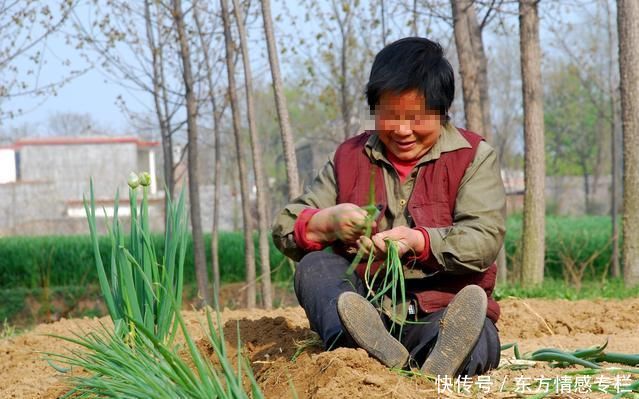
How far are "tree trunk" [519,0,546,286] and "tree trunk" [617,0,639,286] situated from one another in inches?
26.3

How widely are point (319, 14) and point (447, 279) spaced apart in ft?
27.9

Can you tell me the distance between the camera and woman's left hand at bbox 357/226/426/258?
269cm

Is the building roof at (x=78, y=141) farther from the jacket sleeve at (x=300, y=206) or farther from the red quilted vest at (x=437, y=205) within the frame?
the red quilted vest at (x=437, y=205)

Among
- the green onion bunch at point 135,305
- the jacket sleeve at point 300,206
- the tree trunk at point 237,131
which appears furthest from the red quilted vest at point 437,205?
the tree trunk at point 237,131

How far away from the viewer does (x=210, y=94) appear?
9867 millimetres

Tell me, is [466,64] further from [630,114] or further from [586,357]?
[586,357]

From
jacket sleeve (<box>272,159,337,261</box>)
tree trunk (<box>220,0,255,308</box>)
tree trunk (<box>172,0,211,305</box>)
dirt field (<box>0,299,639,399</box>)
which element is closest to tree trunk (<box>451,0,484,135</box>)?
tree trunk (<box>220,0,255,308</box>)

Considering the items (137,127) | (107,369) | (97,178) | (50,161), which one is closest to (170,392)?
(107,369)

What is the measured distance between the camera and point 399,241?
2699mm

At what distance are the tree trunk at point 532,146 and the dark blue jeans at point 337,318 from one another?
457 centimetres

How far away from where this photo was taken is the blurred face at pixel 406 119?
2816 mm

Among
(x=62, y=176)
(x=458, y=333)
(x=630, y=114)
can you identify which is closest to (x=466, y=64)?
(x=630, y=114)

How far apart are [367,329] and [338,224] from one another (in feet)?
1.23

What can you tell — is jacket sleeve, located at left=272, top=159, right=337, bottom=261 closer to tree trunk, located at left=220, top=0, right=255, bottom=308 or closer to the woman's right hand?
the woman's right hand
